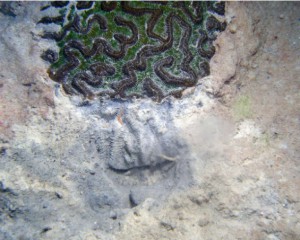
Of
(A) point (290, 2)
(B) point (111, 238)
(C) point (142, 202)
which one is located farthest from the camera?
(A) point (290, 2)

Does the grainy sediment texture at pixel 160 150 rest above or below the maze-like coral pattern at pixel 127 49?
below

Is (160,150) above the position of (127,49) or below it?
below

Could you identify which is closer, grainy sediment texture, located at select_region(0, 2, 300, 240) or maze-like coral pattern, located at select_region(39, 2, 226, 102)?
grainy sediment texture, located at select_region(0, 2, 300, 240)

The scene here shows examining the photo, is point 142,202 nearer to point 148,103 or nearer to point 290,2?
point 148,103

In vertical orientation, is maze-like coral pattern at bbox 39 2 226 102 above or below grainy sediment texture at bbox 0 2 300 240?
above

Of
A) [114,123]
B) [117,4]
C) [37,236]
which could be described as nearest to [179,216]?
[114,123]
